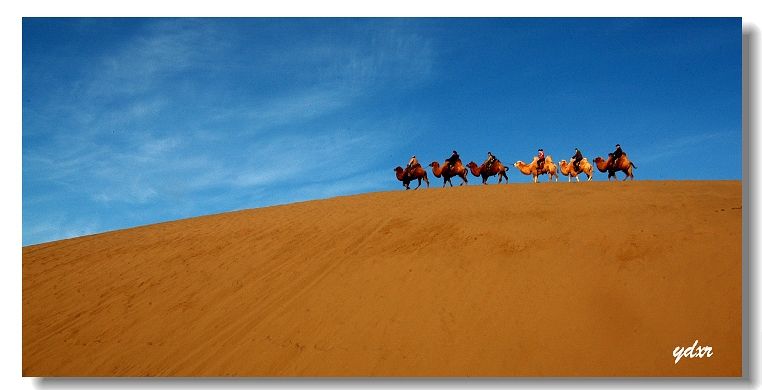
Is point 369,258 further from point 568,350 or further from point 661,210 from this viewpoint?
Answer: point 661,210

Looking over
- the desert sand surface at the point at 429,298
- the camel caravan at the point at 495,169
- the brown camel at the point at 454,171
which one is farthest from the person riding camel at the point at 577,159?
the desert sand surface at the point at 429,298

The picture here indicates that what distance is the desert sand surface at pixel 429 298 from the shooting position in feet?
20.8

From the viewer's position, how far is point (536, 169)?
79.2 ft

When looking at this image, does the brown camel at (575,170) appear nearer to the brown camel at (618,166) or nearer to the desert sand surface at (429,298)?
the brown camel at (618,166)

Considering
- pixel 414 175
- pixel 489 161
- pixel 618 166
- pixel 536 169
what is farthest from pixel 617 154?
pixel 414 175

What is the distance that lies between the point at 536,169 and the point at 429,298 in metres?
17.9

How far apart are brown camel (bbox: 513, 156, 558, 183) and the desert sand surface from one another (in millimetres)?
10013

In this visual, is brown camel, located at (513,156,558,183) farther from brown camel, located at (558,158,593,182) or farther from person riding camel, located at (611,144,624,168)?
person riding camel, located at (611,144,624,168)

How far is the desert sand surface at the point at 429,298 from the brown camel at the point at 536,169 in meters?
10.0

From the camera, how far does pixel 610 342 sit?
20.4 feet

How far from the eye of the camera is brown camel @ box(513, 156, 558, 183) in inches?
945

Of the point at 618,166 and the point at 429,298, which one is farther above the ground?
the point at 618,166

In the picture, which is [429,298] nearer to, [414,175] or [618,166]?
[414,175]

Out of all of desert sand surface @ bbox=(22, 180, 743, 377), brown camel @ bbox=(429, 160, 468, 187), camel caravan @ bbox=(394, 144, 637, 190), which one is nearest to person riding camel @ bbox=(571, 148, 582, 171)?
camel caravan @ bbox=(394, 144, 637, 190)
